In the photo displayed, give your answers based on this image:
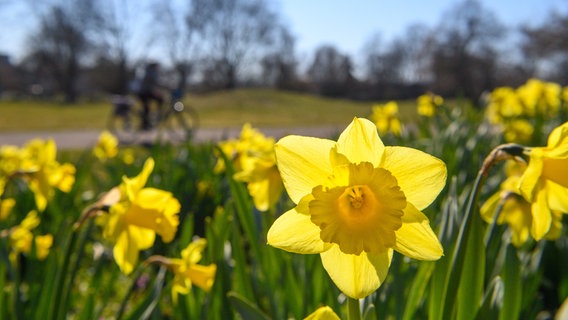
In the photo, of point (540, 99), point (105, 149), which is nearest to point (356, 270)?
point (105, 149)

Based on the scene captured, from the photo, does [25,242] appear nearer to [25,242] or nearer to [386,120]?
[25,242]

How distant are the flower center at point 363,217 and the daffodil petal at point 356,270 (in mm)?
36

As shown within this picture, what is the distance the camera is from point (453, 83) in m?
32.4

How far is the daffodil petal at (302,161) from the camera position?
2.09 ft

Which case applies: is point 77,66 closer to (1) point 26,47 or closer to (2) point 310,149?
(1) point 26,47

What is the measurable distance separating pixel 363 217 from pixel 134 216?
554mm

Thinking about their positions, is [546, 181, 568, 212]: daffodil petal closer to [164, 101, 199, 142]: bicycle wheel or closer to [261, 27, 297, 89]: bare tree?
[164, 101, 199, 142]: bicycle wheel

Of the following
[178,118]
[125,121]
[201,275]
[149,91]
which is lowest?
[125,121]

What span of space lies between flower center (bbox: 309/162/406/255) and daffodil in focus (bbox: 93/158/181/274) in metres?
0.48

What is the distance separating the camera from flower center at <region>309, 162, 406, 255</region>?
594mm

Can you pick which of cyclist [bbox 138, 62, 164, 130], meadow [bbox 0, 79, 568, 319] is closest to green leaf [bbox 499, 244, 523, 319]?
meadow [bbox 0, 79, 568, 319]

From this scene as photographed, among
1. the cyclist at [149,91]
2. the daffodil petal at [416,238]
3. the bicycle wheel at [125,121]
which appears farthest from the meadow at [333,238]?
the bicycle wheel at [125,121]

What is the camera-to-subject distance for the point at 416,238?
629 mm

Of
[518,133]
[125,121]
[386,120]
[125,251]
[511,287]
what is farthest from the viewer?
[125,121]
